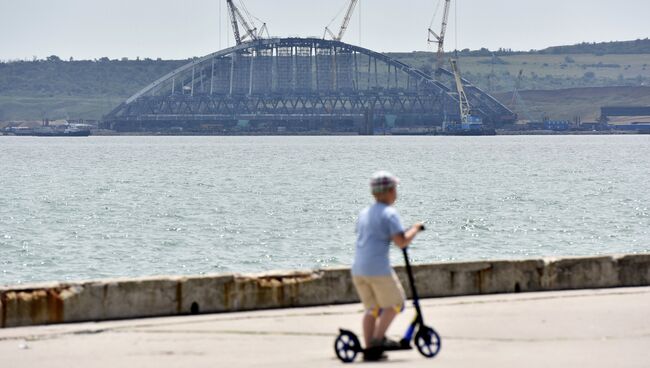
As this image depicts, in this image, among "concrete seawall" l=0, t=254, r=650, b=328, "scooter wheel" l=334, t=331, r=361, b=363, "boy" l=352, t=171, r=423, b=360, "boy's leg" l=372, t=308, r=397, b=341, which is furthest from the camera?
"concrete seawall" l=0, t=254, r=650, b=328

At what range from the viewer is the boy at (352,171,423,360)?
12250mm

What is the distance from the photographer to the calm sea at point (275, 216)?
43031mm

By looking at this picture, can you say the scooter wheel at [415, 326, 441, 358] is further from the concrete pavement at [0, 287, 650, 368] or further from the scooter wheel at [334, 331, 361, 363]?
the scooter wheel at [334, 331, 361, 363]

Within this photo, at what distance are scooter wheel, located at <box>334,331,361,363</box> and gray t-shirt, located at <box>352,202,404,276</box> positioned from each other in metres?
0.61

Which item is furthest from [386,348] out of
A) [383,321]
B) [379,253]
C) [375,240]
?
[375,240]

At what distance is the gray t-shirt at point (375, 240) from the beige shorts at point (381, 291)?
6cm

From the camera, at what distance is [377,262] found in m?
12.4

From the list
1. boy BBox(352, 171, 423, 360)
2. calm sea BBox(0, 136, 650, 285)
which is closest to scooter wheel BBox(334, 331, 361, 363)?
boy BBox(352, 171, 423, 360)

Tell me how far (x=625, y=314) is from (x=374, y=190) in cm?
419

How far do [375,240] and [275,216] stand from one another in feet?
167

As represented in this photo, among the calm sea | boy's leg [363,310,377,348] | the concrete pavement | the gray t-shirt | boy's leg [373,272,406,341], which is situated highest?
the gray t-shirt

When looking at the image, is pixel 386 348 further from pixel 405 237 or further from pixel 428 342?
pixel 405 237

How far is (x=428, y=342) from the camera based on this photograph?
1273cm

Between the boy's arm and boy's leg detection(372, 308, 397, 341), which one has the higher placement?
the boy's arm
